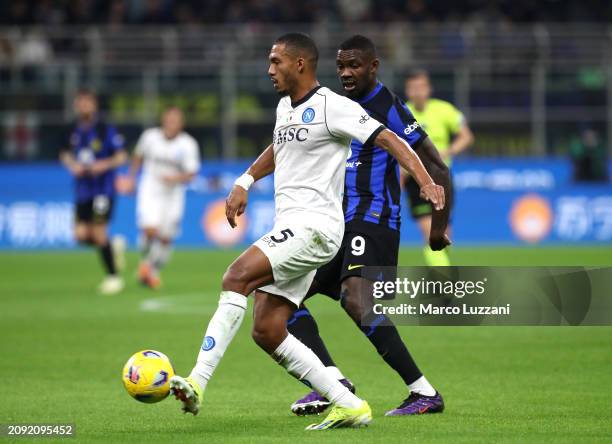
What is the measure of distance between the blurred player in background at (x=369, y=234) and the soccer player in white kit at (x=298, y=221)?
605 millimetres

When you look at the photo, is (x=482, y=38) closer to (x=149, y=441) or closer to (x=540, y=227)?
(x=540, y=227)

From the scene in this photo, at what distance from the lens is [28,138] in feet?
81.5

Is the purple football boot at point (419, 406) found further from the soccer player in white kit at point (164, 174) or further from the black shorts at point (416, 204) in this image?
the soccer player in white kit at point (164, 174)

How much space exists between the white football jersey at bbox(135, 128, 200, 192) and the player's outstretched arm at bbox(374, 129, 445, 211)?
11.2 m

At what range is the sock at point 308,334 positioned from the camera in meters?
7.57

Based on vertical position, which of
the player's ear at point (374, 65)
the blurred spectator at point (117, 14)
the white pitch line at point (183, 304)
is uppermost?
the blurred spectator at point (117, 14)

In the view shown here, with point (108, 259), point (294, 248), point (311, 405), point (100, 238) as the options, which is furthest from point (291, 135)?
point (100, 238)

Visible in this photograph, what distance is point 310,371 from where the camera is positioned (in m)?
6.68

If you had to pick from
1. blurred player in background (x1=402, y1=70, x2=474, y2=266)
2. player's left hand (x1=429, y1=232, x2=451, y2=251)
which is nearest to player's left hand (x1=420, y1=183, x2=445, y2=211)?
player's left hand (x1=429, y1=232, x2=451, y2=251)

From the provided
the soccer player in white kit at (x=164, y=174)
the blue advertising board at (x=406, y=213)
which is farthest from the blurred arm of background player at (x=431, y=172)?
the blue advertising board at (x=406, y=213)

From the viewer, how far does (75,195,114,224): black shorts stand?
16.5m

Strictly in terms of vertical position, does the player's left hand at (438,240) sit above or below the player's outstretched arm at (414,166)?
below

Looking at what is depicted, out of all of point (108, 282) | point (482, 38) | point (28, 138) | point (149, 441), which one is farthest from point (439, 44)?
point (149, 441)

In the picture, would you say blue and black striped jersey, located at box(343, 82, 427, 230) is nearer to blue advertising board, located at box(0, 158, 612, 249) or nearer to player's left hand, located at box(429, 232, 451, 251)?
player's left hand, located at box(429, 232, 451, 251)
